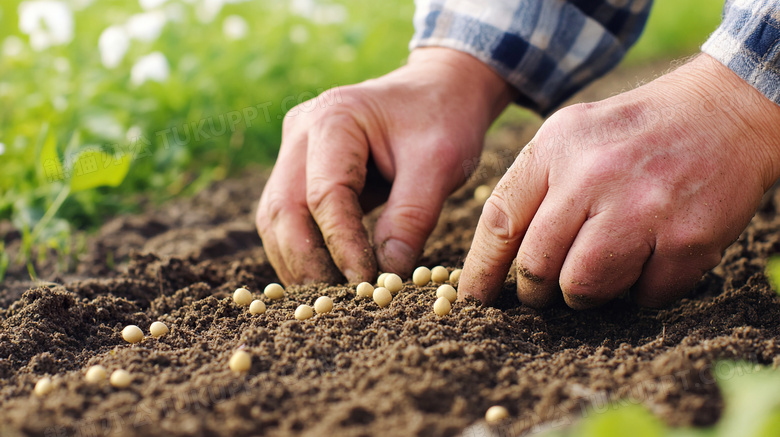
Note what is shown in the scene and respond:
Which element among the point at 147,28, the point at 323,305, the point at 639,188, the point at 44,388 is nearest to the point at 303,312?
the point at 323,305

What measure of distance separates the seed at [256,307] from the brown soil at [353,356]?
0.02 meters

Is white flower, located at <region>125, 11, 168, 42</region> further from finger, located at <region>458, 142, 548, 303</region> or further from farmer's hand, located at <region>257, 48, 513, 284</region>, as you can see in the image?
finger, located at <region>458, 142, 548, 303</region>

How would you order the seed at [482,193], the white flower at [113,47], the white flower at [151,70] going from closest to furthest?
the seed at [482,193] → the white flower at [151,70] → the white flower at [113,47]

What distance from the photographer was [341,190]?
2.15m

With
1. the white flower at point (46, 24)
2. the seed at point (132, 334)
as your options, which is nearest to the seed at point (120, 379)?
the seed at point (132, 334)

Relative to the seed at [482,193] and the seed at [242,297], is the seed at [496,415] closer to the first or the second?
the seed at [242,297]

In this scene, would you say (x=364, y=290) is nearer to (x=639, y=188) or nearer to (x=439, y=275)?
(x=439, y=275)

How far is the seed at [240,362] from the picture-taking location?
1.41m

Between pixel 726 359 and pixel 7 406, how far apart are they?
1558 millimetres

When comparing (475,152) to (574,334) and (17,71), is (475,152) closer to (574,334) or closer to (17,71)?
(574,334)

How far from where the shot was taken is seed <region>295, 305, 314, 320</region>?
174cm

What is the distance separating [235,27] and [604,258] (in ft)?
12.1

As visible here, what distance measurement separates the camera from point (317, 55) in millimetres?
4566

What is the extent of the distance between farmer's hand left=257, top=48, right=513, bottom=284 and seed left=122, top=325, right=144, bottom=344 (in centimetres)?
60
